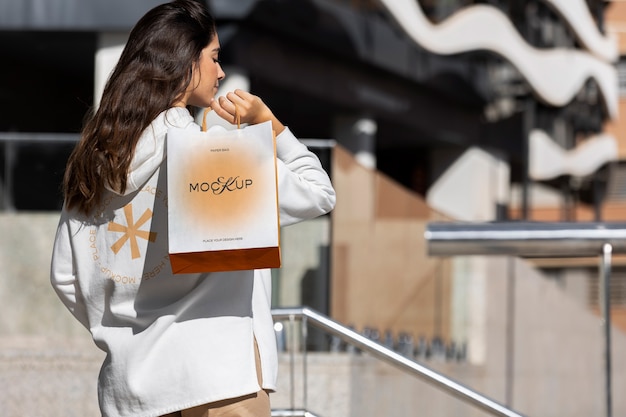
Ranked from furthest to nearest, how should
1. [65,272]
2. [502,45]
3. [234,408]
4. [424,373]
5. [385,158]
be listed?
1. [385,158]
2. [502,45]
3. [424,373]
4. [65,272]
5. [234,408]

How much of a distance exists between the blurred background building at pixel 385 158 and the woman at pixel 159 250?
2.84 ft

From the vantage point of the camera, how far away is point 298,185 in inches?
120

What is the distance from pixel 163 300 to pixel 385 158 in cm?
2363

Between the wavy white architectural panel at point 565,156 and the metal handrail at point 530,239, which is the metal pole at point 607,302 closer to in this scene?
the metal handrail at point 530,239

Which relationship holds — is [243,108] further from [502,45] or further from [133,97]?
[502,45]

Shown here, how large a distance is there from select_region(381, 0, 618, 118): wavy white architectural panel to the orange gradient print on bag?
1543cm

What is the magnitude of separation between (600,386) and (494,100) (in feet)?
41.4

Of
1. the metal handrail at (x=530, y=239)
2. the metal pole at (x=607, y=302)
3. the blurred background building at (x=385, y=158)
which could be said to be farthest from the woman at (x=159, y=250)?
the metal pole at (x=607, y=302)

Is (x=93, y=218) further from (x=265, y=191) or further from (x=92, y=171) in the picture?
(x=265, y=191)

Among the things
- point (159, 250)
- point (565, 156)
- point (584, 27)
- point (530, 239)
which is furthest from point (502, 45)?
point (159, 250)

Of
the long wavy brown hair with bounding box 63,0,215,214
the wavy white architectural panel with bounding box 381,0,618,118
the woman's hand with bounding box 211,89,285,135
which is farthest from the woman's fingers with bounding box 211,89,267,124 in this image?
the wavy white architectural panel with bounding box 381,0,618,118

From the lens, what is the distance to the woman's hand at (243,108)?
3088 millimetres

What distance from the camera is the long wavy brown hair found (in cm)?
303

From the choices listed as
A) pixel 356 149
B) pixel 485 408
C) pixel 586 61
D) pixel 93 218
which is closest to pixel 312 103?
pixel 356 149
